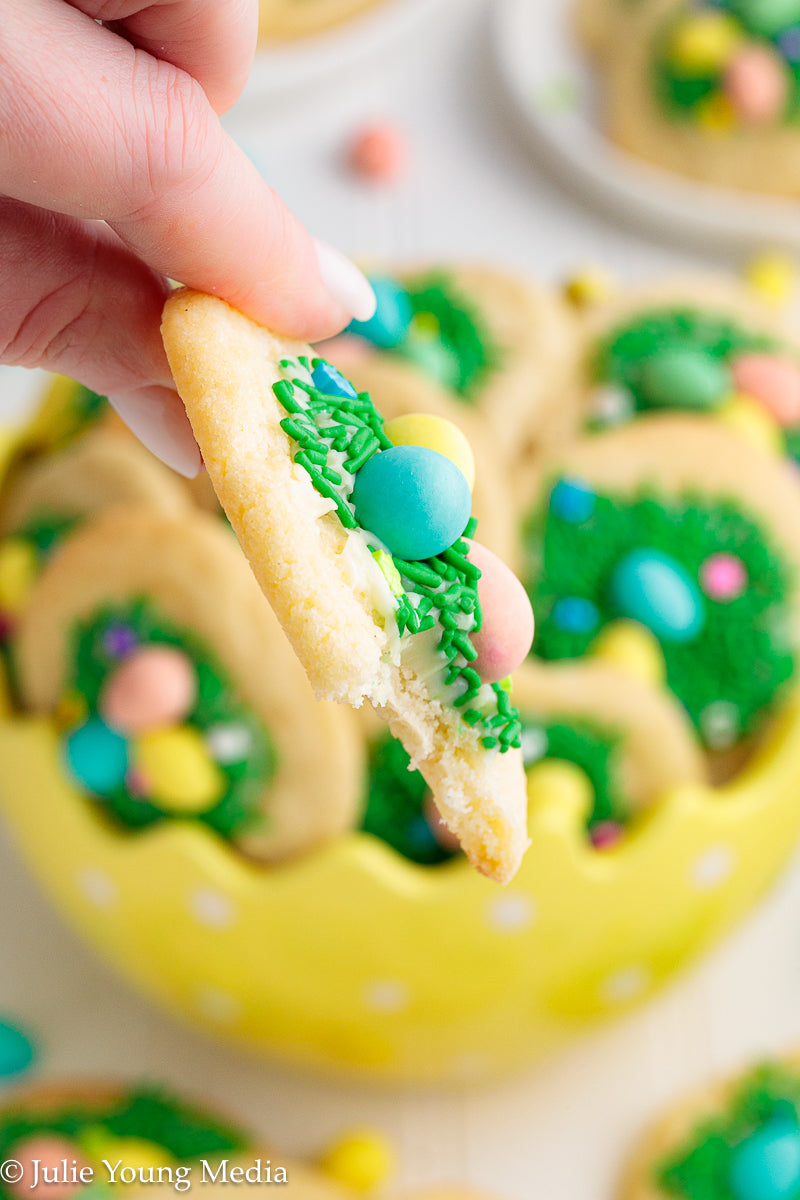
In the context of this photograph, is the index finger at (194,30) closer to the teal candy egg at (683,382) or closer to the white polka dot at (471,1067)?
the teal candy egg at (683,382)

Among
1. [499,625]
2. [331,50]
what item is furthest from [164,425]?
[331,50]

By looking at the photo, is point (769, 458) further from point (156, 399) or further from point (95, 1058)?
point (95, 1058)

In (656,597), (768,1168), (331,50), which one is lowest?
(768,1168)

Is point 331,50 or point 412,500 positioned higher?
point 331,50

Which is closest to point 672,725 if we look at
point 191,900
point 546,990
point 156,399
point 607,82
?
point 546,990

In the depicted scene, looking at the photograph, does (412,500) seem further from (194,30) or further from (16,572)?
(16,572)

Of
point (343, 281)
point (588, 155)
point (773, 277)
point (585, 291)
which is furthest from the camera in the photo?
point (588, 155)

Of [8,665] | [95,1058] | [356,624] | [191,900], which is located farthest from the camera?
[95,1058]
